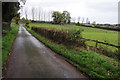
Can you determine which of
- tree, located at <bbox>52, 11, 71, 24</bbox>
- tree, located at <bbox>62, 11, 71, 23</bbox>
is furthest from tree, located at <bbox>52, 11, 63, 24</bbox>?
tree, located at <bbox>62, 11, 71, 23</bbox>

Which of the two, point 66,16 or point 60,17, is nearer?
point 60,17

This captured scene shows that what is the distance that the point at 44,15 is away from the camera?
115938 millimetres

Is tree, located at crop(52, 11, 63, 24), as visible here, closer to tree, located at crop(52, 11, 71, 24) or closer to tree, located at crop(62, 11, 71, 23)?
tree, located at crop(52, 11, 71, 24)

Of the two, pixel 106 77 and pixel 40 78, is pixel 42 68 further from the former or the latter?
pixel 106 77

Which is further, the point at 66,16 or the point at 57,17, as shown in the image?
the point at 66,16

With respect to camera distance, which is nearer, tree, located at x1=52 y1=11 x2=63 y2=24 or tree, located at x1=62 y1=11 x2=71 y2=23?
tree, located at x1=52 y1=11 x2=63 y2=24

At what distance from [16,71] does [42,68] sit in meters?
1.22

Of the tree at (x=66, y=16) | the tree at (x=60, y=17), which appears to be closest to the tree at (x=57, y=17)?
the tree at (x=60, y=17)

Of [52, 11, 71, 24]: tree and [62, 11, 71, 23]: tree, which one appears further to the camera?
[62, 11, 71, 23]: tree

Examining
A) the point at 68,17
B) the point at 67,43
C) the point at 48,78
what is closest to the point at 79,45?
the point at 67,43

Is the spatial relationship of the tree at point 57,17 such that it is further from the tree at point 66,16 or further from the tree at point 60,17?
the tree at point 66,16

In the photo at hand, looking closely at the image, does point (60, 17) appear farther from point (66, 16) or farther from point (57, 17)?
point (66, 16)

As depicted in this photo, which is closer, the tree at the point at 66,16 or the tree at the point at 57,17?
the tree at the point at 57,17


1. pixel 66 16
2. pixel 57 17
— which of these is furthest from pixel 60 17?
pixel 66 16
